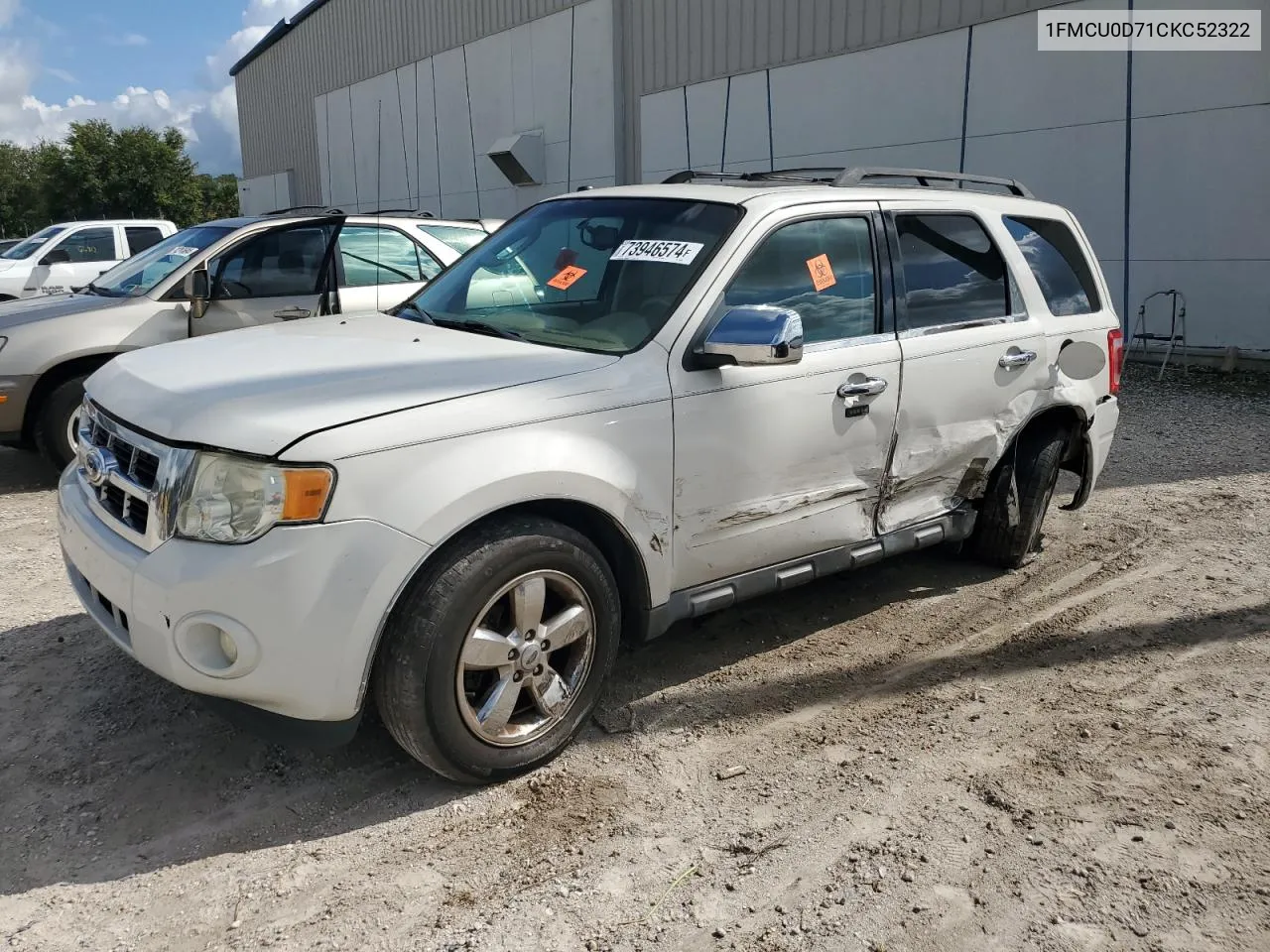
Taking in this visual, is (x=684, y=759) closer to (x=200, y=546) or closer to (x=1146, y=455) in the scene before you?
(x=200, y=546)

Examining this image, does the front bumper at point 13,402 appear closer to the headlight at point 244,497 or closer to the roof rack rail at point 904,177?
the headlight at point 244,497

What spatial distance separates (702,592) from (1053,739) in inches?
51.7

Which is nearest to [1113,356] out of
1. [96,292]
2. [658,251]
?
[658,251]

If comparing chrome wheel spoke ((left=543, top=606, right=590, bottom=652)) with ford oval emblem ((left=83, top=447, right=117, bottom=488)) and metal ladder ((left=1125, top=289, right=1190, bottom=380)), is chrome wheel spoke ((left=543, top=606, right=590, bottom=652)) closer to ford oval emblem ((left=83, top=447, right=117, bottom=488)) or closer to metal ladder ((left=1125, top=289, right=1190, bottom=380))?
ford oval emblem ((left=83, top=447, right=117, bottom=488))

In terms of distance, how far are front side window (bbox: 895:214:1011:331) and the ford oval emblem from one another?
2908 millimetres

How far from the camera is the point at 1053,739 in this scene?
3.54 metres

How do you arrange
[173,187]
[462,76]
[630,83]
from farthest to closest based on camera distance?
[173,187], [462,76], [630,83]

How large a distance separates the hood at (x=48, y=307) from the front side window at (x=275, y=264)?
65 cm

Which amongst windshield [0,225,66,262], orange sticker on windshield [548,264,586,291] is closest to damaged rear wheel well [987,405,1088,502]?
orange sticker on windshield [548,264,586,291]

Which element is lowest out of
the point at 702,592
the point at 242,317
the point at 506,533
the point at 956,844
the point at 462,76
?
the point at 956,844

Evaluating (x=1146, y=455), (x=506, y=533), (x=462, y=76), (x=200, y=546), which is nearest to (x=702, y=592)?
(x=506, y=533)

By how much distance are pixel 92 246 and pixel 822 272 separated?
13722 mm

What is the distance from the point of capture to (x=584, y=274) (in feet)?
12.5

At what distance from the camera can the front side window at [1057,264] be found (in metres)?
4.85
